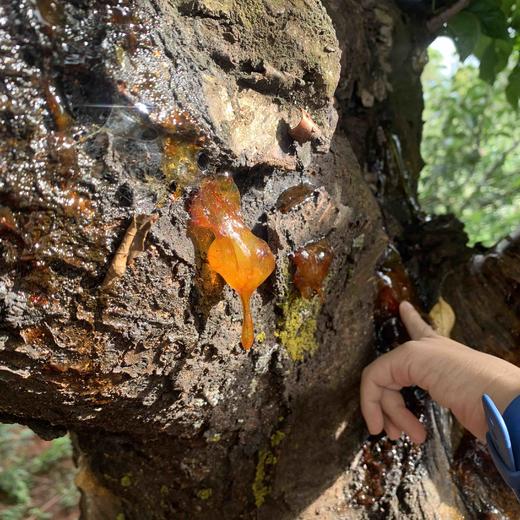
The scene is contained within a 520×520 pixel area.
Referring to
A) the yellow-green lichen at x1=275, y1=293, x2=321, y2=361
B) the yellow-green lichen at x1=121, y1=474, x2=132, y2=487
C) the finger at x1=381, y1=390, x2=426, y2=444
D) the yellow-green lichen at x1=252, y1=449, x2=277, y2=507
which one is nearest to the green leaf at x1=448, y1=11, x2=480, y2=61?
the yellow-green lichen at x1=275, y1=293, x2=321, y2=361

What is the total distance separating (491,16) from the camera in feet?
5.45

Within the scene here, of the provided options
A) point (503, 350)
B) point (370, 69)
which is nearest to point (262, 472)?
point (503, 350)

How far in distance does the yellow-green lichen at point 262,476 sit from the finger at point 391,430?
0.37 meters

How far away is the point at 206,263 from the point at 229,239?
69mm

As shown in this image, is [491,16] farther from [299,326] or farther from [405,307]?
[299,326]

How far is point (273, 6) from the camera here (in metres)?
1.05

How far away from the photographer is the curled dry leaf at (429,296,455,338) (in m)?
1.70

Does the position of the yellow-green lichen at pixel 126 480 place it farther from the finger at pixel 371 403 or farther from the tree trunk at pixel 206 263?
the finger at pixel 371 403

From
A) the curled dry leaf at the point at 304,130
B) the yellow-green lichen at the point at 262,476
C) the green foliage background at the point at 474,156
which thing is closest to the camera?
the curled dry leaf at the point at 304,130

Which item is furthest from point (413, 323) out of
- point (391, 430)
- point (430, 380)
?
point (391, 430)

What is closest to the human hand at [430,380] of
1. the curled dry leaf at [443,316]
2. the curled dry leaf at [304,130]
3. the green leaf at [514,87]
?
the curled dry leaf at [443,316]

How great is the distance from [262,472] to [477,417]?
2.05ft

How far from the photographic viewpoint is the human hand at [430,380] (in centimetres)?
123

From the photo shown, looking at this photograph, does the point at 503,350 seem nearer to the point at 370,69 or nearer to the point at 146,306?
the point at 370,69
